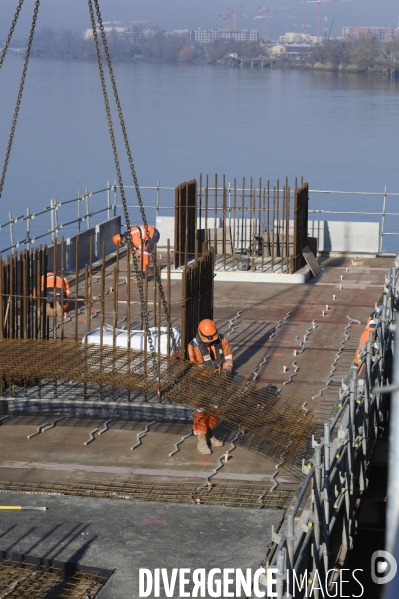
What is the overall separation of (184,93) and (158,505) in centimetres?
11764

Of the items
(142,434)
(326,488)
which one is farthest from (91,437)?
(326,488)

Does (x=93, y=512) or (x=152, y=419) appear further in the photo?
(x=152, y=419)

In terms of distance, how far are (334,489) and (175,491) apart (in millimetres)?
2223

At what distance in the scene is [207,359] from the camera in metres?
12.8

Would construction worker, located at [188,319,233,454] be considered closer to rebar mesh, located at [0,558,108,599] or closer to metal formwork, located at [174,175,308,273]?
rebar mesh, located at [0,558,108,599]

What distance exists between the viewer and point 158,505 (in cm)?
1028

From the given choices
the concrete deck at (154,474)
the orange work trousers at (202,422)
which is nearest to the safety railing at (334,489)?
the concrete deck at (154,474)

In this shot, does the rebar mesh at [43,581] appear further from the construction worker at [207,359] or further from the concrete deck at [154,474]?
the construction worker at [207,359]

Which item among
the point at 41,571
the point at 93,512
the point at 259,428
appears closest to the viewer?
the point at 41,571

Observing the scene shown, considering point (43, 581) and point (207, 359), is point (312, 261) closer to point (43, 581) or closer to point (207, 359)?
point (207, 359)

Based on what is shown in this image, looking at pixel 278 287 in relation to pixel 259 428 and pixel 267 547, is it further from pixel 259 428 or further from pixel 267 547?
pixel 267 547

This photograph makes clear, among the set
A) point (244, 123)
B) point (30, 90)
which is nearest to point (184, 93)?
point (30, 90)

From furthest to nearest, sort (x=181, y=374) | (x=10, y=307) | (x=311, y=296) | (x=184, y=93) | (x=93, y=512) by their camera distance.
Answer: (x=184, y=93), (x=311, y=296), (x=10, y=307), (x=181, y=374), (x=93, y=512)

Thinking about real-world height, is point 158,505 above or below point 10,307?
below
